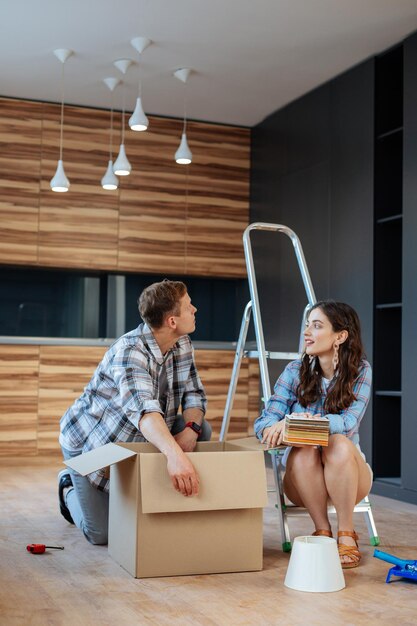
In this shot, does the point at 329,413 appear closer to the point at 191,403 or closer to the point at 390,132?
the point at 191,403

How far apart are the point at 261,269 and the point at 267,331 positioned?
0.48 m

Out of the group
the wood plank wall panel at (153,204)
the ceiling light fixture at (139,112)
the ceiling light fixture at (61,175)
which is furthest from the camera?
the wood plank wall panel at (153,204)

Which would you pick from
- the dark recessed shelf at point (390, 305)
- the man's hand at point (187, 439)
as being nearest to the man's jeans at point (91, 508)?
the man's hand at point (187, 439)

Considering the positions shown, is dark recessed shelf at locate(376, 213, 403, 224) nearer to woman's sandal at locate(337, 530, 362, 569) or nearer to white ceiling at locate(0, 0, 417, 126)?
white ceiling at locate(0, 0, 417, 126)

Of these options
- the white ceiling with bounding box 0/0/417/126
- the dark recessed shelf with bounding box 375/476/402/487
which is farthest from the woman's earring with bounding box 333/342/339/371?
the white ceiling with bounding box 0/0/417/126

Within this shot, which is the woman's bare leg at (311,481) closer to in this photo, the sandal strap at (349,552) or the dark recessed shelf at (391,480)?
the sandal strap at (349,552)

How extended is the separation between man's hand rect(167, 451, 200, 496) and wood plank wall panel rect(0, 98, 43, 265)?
355 cm

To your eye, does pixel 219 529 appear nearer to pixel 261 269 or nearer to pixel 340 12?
pixel 340 12

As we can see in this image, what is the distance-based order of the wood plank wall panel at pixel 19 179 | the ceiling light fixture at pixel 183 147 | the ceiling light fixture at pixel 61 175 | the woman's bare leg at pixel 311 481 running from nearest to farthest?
the woman's bare leg at pixel 311 481 < the ceiling light fixture at pixel 61 175 < the ceiling light fixture at pixel 183 147 < the wood plank wall panel at pixel 19 179

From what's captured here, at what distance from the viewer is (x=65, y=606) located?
7.34 feet

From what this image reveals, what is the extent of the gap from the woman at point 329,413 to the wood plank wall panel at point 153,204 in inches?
125

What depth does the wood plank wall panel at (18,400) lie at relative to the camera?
18.3 ft

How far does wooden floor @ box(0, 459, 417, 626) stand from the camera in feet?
7.08

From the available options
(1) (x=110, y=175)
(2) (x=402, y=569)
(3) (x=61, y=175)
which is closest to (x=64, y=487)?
(2) (x=402, y=569)
